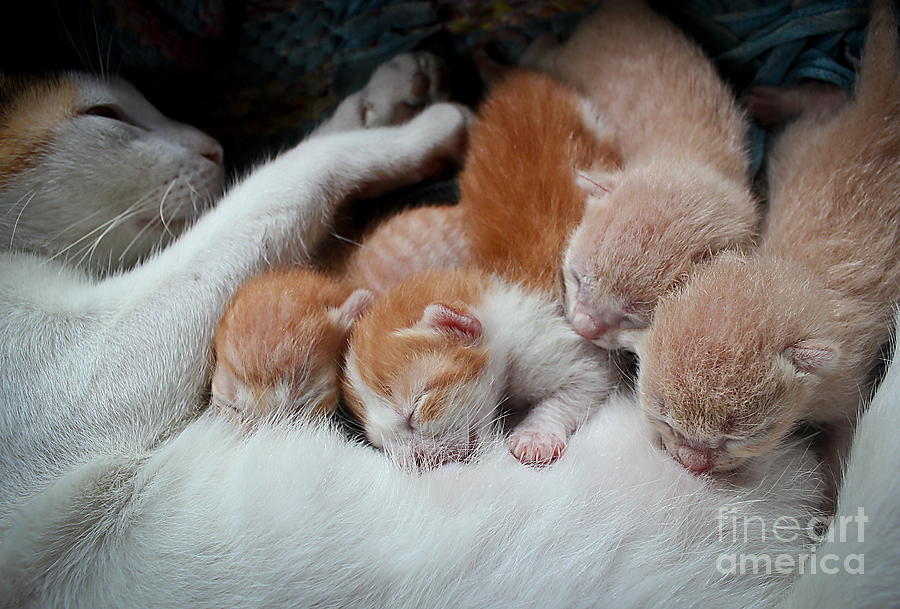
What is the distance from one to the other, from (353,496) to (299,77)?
1136 mm

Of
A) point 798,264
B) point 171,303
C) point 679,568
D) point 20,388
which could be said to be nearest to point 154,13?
point 171,303

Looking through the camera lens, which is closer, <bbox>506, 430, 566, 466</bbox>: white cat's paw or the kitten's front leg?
<bbox>506, 430, 566, 466</bbox>: white cat's paw

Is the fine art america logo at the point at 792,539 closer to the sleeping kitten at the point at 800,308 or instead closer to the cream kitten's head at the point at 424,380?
the sleeping kitten at the point at 800,308

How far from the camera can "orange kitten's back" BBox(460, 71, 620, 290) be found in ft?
4.29

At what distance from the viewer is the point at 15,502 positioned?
1.07 meters

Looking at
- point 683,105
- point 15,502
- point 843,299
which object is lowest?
point 15,502

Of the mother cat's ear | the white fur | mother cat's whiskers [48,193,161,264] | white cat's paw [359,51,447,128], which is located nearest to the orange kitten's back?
white cat's paw [359,51,447,128]

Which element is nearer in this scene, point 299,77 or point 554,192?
point 554,192

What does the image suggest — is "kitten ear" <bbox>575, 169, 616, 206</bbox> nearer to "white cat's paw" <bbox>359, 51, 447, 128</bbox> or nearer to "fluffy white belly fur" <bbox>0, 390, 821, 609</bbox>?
"fluffy white belly fur" <bbox>0, 390, 821, 609</bbox>

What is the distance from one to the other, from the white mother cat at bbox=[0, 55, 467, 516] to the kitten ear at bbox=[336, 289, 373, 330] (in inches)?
9.1

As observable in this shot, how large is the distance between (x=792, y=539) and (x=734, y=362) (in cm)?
34

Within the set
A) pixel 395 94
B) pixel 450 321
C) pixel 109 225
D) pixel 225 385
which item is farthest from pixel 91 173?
pixel 450 321

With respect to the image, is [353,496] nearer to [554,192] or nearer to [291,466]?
[291,466]

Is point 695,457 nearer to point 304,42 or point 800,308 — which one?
point 800,308
